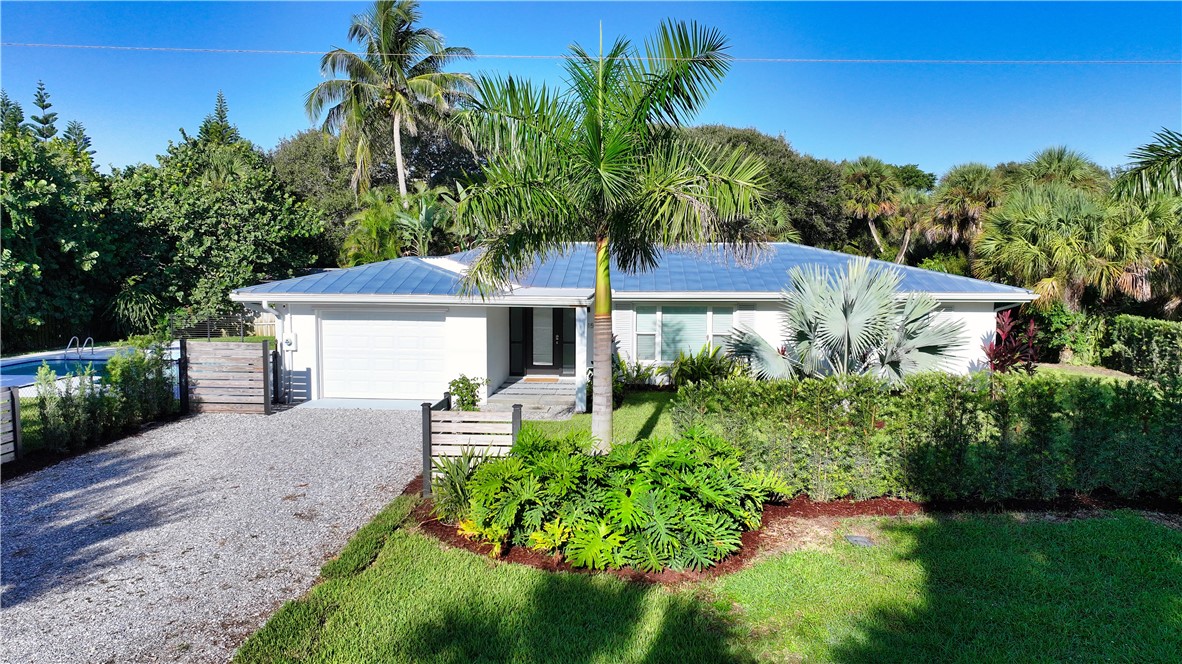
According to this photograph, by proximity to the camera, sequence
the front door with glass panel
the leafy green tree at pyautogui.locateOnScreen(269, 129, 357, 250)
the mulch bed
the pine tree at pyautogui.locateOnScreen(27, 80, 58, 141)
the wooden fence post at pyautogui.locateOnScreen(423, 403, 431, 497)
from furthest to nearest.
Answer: the pine tree at pyautogui.locateOnScreen(27, 80, 58, 141)
the leafy green tree at pyautogui.locateOnScreen(269, 129, 357, 250)
the front door with glass panel
the wooden fence post at pyautogui.locateOnScreen(423, 403, 431, 497)
the mulch bed

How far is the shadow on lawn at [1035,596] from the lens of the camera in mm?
3926

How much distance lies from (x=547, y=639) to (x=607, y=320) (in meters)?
3.96

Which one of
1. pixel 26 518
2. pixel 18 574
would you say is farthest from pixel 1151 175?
pixel 26 518

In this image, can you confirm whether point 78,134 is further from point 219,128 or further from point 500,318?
point 500,318

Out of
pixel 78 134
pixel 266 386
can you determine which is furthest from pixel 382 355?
pixel 78 134

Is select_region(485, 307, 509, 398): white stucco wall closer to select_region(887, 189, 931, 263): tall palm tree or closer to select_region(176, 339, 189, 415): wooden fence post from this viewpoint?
select_region(176, 339, 189, 415): wooden fence post

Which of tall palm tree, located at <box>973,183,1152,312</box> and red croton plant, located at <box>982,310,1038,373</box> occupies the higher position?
tall palm tree, located at <box>973,183,1152,312</box>

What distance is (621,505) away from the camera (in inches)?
205

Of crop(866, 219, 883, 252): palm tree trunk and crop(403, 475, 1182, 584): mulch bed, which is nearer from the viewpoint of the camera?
crop(403, 475, 1182, 584): mulch bed

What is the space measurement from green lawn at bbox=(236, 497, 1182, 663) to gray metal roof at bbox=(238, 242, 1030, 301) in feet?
24.2

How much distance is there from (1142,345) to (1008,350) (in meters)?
5.62

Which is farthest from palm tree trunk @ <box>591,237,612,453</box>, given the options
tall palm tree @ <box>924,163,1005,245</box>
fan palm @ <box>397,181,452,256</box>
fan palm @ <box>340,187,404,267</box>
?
tall palm tree @ <box>924,163,1005,245</box>

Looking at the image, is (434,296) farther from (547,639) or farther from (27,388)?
(27,388)

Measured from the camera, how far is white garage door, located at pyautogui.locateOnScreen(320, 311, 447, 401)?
13.1 metres
